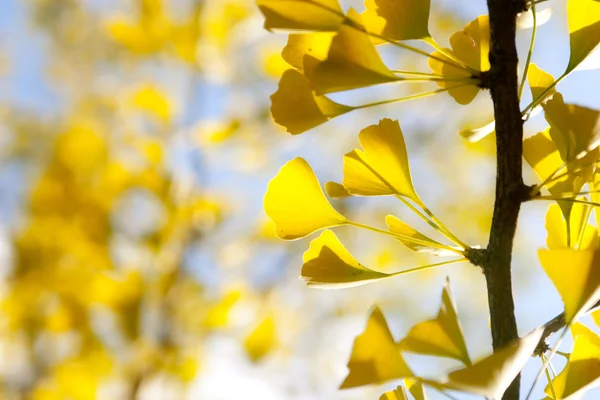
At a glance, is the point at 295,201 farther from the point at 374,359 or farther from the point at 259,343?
the point at 259,343

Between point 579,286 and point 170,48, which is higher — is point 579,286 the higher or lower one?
the lower one

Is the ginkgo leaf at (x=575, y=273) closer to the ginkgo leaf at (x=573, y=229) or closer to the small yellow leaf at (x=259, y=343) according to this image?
the ginkgo leaf at (x=573, y=229)

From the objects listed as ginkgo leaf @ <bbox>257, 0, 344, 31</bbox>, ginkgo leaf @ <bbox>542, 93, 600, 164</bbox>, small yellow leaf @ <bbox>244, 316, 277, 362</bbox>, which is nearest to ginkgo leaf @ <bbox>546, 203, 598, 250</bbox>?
ginkgo leaf @ <bbox>542, 93, 600, 164</bbox>

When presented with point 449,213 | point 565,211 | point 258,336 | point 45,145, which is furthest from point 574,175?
point 45,145

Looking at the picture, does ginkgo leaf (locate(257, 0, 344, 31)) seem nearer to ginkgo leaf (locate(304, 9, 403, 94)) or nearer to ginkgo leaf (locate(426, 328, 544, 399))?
ginkgo leaf (locate(304, 9, 403, 94))

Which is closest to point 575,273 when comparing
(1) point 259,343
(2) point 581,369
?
(2) point 581,369

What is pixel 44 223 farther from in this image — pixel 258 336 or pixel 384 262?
pixel 384 262

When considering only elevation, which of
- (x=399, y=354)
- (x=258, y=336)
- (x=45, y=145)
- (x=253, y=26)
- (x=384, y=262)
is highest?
(x=45, y=145)
